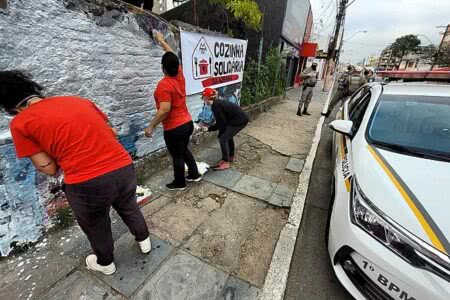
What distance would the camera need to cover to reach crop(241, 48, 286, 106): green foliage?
23.3 ft

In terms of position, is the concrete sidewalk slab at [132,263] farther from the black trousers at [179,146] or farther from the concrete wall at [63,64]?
the black trousers at [179,146]

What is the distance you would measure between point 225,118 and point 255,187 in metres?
1.11

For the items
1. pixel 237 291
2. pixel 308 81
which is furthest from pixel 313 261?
pixel 308 81

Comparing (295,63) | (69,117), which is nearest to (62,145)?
(69,117)

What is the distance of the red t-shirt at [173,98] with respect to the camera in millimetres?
2648

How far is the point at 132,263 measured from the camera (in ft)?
7.22

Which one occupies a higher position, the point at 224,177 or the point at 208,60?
the point at 208,60

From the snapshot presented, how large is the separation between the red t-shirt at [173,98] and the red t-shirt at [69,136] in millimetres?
964

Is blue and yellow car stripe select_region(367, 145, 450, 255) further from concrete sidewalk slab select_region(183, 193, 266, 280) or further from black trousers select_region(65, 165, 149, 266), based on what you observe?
black trousers select_region(65, 165, 149, 266)

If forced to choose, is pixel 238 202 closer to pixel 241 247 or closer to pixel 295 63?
pixel 241 247

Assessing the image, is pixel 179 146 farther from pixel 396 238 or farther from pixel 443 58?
pixel 443 58

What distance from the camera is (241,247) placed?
250 centimetres

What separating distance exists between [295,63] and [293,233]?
51.0ft

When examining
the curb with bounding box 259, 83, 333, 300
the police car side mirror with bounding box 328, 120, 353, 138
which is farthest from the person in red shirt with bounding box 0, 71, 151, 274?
the police car side mirror with bounding box 328, 120, 353, 138
